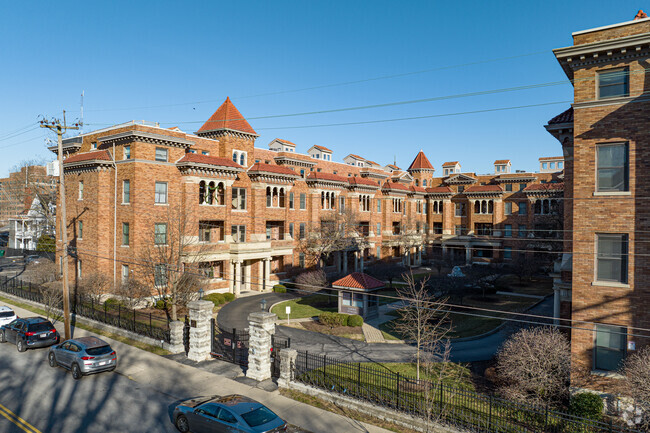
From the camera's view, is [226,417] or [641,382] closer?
[226,417]

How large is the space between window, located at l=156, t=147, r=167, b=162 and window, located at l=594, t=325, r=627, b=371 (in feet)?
104

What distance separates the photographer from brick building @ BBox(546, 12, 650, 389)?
586 inches

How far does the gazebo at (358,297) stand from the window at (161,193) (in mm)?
15922

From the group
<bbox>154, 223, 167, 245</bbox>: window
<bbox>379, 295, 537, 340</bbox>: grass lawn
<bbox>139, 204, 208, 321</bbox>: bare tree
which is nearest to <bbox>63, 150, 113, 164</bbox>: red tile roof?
<bbox>139, 204, 208, 321</bbox>: bare tree

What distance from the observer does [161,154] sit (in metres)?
34.1

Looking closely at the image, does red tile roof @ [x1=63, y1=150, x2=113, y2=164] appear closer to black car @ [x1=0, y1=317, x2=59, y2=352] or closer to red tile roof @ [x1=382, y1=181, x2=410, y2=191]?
black car @ [x1=0, y1=317, x2=59, y2=352]

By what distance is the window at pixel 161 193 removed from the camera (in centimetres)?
3384

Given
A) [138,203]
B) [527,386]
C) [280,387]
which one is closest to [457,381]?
[527,386]

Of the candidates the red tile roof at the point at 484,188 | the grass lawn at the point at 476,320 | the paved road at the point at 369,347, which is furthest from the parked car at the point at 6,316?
the red tile roof at the point at 484,188

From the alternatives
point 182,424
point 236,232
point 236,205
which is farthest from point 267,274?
point 182,424

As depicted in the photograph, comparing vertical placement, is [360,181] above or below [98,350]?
above

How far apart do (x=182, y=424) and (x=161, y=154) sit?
84.2 ft

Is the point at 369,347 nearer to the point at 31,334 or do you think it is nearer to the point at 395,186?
the point at 31,334

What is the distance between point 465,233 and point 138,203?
46.9 m
